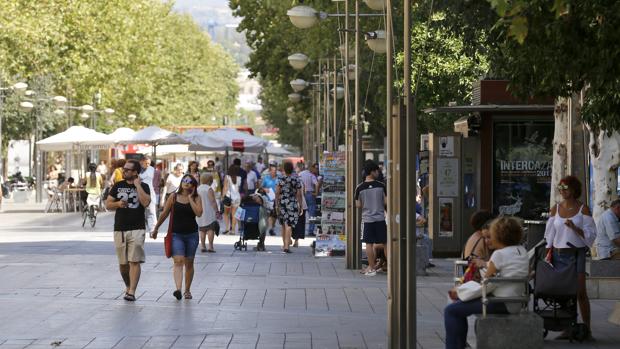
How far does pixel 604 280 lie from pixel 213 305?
4.34 metres

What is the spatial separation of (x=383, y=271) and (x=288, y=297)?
4.66m

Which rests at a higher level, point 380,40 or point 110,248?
point 380,40

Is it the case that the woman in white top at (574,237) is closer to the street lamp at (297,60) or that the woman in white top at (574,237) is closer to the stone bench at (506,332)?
the stone bench at (506,332)

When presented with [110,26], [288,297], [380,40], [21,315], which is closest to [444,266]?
[380,40]

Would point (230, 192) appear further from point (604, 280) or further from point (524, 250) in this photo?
point (524, 250)

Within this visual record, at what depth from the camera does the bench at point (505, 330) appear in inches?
420

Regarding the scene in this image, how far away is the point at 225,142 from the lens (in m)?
45.2

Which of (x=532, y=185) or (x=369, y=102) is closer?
(x=532, y=185)

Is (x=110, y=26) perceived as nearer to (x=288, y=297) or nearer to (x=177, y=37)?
(x=177, y=37)

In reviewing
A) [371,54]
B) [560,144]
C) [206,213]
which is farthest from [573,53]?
[371,54]

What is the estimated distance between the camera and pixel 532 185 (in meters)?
23.2

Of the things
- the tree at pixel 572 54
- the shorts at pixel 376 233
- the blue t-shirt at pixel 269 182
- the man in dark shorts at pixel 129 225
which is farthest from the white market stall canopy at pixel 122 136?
the tree at pixel 572 54

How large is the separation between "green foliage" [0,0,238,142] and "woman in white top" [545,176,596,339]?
36.6 metres

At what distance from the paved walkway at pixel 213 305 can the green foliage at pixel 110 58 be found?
26.6 m
